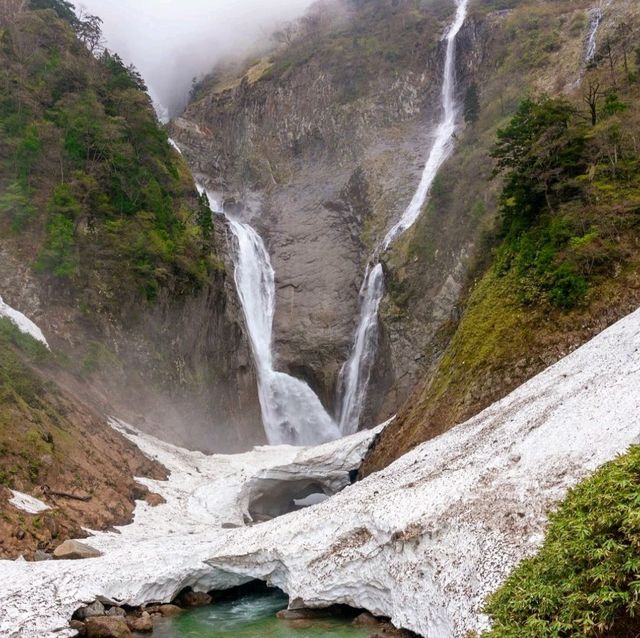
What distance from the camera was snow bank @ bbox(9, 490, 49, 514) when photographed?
17344mm

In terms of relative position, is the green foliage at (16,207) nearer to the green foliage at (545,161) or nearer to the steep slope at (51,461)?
the steep slope at (51,461)

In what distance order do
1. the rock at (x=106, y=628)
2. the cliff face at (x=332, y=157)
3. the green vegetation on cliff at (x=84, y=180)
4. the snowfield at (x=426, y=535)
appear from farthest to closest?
the cliff face at (x=332, y=157) < the green vegetation on cliff at (x=84, y=180) < the rock at (x=106, y=628) < the snowfield at (x=426, y=535)

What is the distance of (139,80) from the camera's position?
53.6 metres

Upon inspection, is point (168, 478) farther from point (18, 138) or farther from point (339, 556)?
point (18, 138)

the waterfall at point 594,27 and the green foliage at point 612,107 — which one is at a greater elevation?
the waterfall at point 594,27

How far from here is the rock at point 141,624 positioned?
1300cm

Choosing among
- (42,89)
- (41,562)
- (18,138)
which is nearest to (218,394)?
(18,138)

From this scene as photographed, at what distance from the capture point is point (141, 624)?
42.9ft

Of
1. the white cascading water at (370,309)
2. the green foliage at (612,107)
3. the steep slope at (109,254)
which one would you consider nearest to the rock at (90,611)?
the steep slope at (109,254)

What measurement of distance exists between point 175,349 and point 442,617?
3260 centimetres

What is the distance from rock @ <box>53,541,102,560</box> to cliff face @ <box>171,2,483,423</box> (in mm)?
25457

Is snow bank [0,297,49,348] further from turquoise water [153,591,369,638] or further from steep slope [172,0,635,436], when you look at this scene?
turquoise water [153,591,369,638]

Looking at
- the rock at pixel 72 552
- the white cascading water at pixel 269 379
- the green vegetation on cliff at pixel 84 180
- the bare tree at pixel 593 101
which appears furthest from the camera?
the white cascading water at pixel 269 379

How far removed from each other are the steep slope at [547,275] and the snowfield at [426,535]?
8.90 feet
